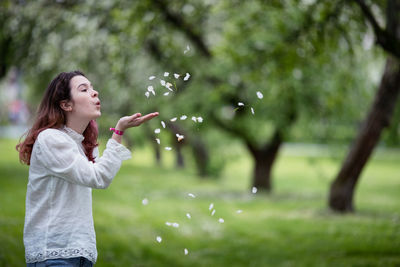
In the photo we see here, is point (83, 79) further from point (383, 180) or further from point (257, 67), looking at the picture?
point (383, 180)

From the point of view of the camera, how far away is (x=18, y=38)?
10641 mm

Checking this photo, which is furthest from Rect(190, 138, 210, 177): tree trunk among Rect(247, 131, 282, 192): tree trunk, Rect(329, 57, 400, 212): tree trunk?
Rect(329, 57, 400, 212): tree trunk

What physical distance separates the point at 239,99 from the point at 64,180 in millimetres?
11428

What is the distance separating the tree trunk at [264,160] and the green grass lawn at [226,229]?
0.62 m

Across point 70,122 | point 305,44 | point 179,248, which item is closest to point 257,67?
point 305,44

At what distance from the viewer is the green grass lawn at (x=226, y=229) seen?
26.7ft

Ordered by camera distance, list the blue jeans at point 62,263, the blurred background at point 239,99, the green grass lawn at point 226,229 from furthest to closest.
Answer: the blurred background at point 239,99 < the green grass lawn at point 226,229 < the blue jeans at point 62,263

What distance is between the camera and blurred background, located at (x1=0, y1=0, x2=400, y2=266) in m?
8.27

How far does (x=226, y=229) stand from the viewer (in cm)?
1141

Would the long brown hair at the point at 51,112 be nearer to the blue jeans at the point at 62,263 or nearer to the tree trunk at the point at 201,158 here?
the blue jeans at the point at 62,263

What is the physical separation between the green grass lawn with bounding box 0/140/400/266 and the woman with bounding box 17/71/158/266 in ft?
12.6

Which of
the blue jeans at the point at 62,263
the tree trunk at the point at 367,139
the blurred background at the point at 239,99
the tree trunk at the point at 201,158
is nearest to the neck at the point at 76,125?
the blue jeans at the point at 62,263

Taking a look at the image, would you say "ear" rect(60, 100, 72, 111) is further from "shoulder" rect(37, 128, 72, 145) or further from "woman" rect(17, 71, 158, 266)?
"shoulder" rect(37, 128, 72, 145)

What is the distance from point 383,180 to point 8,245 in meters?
22.9
